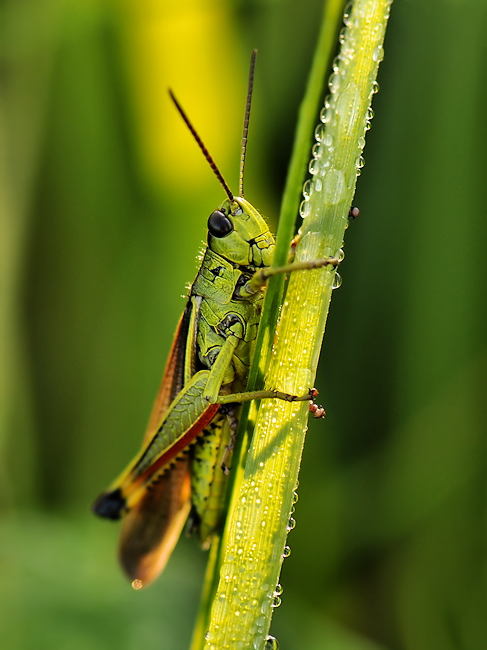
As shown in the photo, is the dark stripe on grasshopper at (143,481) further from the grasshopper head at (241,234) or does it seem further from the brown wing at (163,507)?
the grasshopper head at (241,234)

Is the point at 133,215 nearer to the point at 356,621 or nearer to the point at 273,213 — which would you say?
the point at 273,213

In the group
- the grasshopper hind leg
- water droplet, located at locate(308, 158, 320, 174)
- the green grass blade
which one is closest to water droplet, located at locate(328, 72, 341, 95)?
the green grass blade

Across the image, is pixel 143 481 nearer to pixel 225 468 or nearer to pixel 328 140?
pixel 225 468

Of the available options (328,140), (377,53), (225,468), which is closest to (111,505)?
(225,468)

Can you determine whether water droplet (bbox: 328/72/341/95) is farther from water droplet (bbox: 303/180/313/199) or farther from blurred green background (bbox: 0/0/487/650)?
blurred green background (bbox: 0/0/487/650)

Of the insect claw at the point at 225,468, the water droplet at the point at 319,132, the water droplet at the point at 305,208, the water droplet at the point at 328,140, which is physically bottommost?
the insect claw at the point at 225,468

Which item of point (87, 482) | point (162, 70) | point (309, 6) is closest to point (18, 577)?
point (87, 482)

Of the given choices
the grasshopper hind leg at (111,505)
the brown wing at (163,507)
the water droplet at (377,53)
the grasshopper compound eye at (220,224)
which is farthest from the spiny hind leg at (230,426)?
the water droplet at (377,53)
